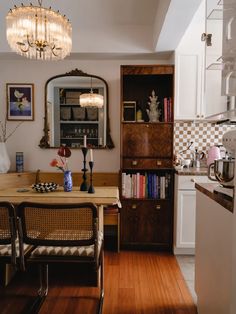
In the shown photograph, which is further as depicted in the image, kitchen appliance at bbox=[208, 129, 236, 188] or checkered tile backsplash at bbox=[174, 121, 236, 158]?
checkered tile backsplash at bbox=[174, 121, 236, 158]

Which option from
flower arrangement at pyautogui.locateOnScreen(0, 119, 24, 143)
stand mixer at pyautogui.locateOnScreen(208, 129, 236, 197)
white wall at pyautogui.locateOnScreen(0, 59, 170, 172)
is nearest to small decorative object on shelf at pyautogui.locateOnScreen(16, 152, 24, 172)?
white wall at pyautogui.locateOnScreen(0, 59, 170, 172)

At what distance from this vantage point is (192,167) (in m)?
3.17

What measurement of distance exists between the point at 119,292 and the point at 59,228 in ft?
3.18

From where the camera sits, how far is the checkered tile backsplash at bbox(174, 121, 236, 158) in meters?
3.29

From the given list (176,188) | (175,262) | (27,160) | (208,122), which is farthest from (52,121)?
(175,262)

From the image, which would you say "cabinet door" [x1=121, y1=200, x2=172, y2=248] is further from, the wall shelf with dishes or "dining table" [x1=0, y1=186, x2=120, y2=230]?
the wall shelf with dishes

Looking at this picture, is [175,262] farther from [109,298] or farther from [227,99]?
[227,99]

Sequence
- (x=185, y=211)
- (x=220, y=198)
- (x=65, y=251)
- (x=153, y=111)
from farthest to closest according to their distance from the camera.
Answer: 1. (x=153, y=111)
2. (x=185, y=211)
3. (x=65, y=251)
4. (x=220, y=198)

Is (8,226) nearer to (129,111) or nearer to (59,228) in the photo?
(59,228)

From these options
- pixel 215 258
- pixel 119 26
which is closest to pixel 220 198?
pixel 215 258

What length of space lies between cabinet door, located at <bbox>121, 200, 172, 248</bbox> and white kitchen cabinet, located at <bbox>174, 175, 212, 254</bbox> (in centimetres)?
15

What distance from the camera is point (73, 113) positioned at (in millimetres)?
3381

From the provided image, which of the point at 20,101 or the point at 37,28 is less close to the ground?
the point at 37,28

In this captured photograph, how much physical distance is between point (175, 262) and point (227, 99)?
1.93 m
